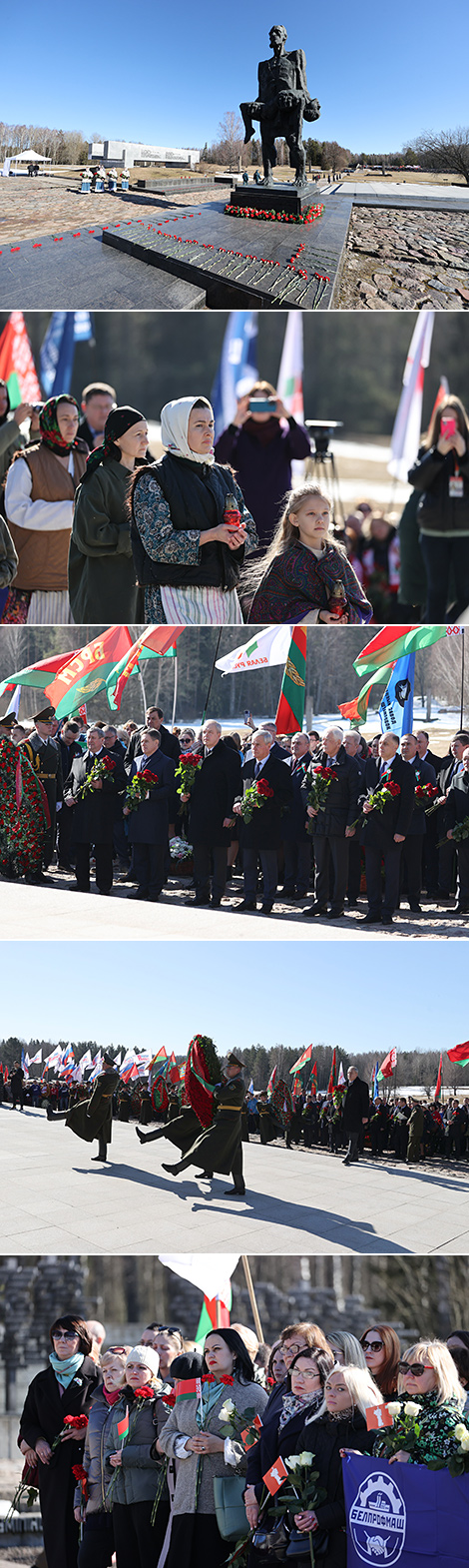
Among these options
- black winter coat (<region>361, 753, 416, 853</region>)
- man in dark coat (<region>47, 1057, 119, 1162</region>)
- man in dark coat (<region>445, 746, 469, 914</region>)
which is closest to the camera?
man in dark coat (<region>445, 746, 469, 914</region>)

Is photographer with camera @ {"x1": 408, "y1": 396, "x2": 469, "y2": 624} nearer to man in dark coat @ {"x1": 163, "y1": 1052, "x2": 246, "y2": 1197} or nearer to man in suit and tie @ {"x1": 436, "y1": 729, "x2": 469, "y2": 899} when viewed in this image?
man in suit and tie @ {"x1": 436, "y1": 729, "x2": 469, "y2": 899}

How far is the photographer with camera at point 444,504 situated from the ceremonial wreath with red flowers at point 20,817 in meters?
2.82

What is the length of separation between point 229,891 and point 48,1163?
2071 millimetres

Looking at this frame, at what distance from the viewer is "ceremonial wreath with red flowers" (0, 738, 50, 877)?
7.27 m

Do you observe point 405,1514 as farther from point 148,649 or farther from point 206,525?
point 206,525

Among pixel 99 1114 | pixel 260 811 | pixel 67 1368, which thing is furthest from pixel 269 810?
pixel 67 1368

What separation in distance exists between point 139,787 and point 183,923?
3.04ft

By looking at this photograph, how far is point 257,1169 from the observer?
6754 mm

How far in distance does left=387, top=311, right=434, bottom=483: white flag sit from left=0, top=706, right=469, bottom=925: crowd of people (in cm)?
167

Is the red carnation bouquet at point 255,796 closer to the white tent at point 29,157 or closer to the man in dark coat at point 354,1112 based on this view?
the man in dark coat at point 354,1112

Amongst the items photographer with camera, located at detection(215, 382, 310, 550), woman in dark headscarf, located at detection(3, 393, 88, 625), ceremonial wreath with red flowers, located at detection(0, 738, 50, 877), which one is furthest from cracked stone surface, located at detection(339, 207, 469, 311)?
ceremonial wreath with red flowers, located at detection(0, 738, 50, 877)

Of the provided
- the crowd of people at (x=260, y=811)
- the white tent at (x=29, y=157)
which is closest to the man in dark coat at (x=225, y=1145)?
the crowd of people at (x=260, y=811)

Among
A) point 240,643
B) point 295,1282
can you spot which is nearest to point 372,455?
point 240,643

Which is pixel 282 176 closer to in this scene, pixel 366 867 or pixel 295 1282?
pixel 366 867
